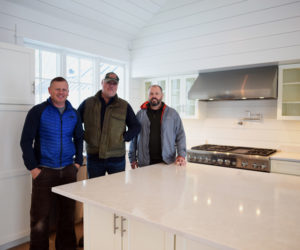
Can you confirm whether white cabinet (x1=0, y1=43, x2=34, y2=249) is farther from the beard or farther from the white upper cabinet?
the beard

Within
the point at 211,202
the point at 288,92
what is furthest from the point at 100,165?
the point at 288,92


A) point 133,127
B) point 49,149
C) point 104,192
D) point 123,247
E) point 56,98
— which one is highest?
point 56,98

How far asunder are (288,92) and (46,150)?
304 centimetres

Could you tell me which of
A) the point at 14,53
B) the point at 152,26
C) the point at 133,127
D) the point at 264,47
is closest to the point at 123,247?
the point at 133,127

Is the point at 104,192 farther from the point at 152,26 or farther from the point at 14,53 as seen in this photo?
the point at 152,26

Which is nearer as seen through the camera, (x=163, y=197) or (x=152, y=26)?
(x=163, y=197)

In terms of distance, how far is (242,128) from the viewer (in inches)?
156

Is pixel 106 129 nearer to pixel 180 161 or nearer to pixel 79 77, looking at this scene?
pixel 180 161

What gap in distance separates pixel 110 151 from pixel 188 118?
216 cm

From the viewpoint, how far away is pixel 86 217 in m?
1.47

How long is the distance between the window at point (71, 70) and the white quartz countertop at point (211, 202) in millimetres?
2078

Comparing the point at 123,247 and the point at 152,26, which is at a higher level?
the point at 152,26

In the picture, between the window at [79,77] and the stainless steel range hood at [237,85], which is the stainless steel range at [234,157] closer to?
the stainless steel range hood at [237,85]

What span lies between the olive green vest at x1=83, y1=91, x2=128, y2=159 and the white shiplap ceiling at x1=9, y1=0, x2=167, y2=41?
59.9 inches
